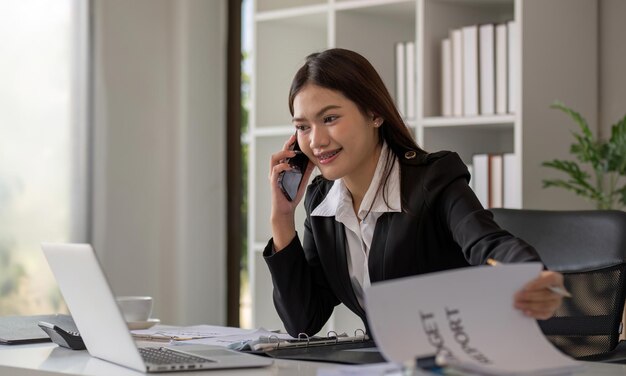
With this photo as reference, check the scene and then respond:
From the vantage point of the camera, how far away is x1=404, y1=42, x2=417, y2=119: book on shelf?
351 centimetres

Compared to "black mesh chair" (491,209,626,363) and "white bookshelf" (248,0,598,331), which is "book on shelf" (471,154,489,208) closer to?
"white bookshelf" (248,0,598,331)

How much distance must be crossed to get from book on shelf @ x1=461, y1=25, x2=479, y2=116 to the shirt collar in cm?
130

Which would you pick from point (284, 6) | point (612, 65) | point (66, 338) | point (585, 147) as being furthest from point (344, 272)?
point (284, 6)

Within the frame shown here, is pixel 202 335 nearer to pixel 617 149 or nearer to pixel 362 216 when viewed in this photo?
pixel 362 216

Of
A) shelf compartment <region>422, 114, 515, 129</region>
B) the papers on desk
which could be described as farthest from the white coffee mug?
shelf compartment <region>422, 114, 515, 129</region>

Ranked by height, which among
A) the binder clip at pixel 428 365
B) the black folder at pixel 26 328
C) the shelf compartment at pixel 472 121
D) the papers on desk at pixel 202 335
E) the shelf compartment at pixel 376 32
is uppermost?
the shelf compartment at pixel 376 32

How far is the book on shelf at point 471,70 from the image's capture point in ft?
11.1

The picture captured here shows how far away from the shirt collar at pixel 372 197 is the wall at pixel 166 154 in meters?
1.97

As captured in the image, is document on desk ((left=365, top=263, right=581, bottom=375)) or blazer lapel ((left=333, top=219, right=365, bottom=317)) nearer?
document on desk ((left=365, top=263, right=581, bottom=375))

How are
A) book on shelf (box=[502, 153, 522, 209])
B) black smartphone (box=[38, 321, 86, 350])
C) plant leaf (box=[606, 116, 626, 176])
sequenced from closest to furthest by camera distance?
black smartphone (box=[38, 321, 86, 350]), plant leaf (box=[606, 116, 626, 176]), book on shelf (box=[502, 153, 522, 209])

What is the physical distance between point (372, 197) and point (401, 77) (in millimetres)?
1591

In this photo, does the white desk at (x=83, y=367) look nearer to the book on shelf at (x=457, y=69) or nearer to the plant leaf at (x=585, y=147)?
the plant leaf at (x=585, y=147)

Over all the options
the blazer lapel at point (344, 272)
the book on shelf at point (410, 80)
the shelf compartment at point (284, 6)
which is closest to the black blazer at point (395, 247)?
the blazer lapel at point (344, 272)

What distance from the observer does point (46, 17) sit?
3.74 metres
